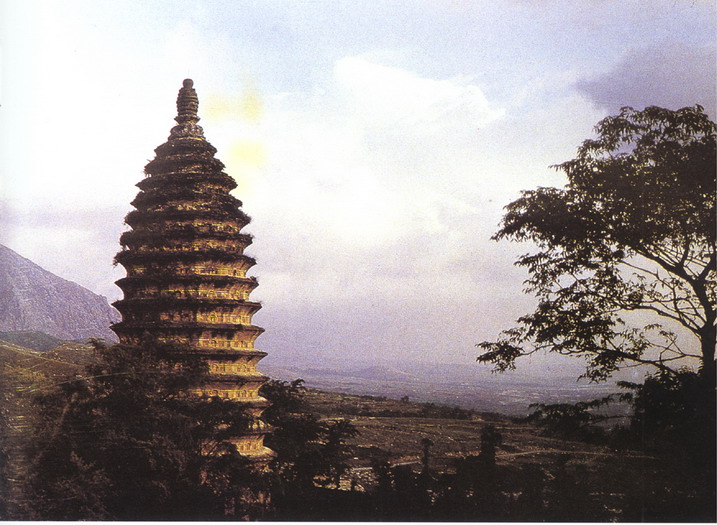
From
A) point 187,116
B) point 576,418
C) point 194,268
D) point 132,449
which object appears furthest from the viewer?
point 187,116

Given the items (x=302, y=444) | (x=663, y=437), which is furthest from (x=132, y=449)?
(x=663, y=437)

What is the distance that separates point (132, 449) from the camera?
12438mm

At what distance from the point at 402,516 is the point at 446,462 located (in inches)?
88.9

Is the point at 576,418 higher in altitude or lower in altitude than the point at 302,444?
higher

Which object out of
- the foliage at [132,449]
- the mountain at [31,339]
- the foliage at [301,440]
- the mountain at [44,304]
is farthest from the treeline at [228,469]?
the mountain at [31,339]

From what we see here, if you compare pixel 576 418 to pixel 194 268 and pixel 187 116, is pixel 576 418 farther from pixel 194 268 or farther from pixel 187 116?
pixel 187 116

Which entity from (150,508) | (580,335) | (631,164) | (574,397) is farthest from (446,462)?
(631,164)

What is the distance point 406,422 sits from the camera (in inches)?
737

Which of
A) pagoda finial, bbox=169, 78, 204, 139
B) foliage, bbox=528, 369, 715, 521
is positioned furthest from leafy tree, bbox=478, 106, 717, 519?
pagoda finial, bbox=169, 78, 204, 139

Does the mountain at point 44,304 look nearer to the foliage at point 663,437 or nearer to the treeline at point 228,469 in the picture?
the treeline at point 228,469

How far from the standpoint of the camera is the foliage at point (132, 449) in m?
12.3

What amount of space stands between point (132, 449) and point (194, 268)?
416 centimetres

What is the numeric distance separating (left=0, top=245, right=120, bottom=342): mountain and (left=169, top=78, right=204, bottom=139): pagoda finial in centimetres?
461

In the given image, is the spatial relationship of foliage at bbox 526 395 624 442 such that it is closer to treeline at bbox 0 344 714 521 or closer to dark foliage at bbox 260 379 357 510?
treeline at bbox 0 344 714 521
